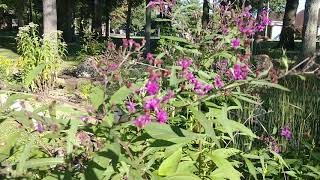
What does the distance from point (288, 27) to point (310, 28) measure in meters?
13.0

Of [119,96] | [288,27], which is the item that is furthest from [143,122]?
[288,27]

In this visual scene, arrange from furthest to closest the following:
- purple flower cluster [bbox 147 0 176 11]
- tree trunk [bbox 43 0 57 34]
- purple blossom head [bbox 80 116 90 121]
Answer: tree trunk [bbox 43 0 57 34] < purple flower cluster [bbox 147 0 176 11] < purple blossom head [bbox 80 116 90 121]

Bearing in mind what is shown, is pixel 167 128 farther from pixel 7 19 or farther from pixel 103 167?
pixel 7 19

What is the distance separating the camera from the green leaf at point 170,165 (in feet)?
7.14

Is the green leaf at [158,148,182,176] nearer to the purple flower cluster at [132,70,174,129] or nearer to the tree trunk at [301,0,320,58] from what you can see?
the purple flower cluster at [132,70,174,129]

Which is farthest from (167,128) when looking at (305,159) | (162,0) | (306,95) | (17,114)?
(306,95)

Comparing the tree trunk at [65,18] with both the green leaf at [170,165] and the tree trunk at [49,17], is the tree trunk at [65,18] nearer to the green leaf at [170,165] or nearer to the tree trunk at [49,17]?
the tree trunk at [49,17]

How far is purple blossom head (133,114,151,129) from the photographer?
1786mm

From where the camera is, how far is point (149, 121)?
6.08 feet

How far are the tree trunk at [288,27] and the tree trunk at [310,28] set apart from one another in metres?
11.3

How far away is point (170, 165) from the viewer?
7.21ft

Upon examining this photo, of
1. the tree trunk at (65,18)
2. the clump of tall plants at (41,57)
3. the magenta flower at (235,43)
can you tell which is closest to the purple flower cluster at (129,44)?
the magenta flower at (235,43)

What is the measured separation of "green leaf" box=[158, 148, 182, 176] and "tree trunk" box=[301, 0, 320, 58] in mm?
10745

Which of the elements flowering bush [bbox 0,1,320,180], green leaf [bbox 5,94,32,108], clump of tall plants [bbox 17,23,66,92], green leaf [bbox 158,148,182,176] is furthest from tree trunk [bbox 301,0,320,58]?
green leaf [bbox 5,94,32,108]
